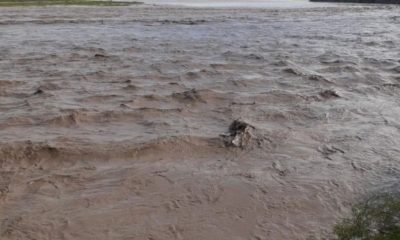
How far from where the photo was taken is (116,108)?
26.0ft

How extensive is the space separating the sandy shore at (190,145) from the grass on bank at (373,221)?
18cm

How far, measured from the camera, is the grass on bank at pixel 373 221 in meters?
4.02

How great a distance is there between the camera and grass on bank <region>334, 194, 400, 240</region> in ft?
13.2

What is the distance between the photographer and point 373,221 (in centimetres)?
426

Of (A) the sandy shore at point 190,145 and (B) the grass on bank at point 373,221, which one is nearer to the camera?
(B) the grass on bank at point 373,221

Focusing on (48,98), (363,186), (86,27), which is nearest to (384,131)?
(363,186)

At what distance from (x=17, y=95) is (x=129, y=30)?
12.7 meters

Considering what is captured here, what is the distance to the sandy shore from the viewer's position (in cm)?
450

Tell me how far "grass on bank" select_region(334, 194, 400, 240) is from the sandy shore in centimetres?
18

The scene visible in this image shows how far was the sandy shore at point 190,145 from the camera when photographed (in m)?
4.50

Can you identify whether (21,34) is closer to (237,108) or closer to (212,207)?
(237,108)

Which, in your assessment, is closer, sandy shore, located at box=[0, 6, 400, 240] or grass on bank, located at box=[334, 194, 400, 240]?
grass on bank, located at box=[334, 194, 400, 240]

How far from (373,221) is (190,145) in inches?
104

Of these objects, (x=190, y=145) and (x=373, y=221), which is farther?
(x=190, y=145)
